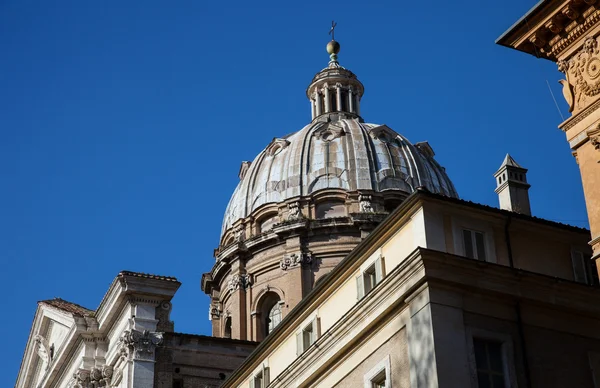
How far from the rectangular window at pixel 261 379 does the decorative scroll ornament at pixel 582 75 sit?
13169 mm

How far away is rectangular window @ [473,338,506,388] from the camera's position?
29062 mm

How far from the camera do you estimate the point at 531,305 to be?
101 ft

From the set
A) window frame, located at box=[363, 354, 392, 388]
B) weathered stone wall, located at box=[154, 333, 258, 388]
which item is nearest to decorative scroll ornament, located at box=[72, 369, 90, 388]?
weathered stone wall, located at box=[154, 333, 258, 388]

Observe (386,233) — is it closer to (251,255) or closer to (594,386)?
(594,386)

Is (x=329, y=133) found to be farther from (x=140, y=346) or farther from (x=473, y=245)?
(x=473, y=245)

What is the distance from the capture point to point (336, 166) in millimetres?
65875

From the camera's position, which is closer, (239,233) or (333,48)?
(239,233)

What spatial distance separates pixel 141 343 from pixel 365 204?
1780 centimetres

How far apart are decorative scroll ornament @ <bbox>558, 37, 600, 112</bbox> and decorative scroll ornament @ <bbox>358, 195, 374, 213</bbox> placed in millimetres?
35429

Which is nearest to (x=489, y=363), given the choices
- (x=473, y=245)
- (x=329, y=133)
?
(x=473, y=245)

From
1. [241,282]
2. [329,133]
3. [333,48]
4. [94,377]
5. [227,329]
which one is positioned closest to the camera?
[94,377]

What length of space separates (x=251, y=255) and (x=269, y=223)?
1.96 metres

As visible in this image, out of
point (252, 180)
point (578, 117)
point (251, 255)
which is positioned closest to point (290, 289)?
point (251, 255)

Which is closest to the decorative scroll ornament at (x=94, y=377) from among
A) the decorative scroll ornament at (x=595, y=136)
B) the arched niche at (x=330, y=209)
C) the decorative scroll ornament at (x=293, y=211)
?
the decorative scroll ornament at (x=293, y=211)
